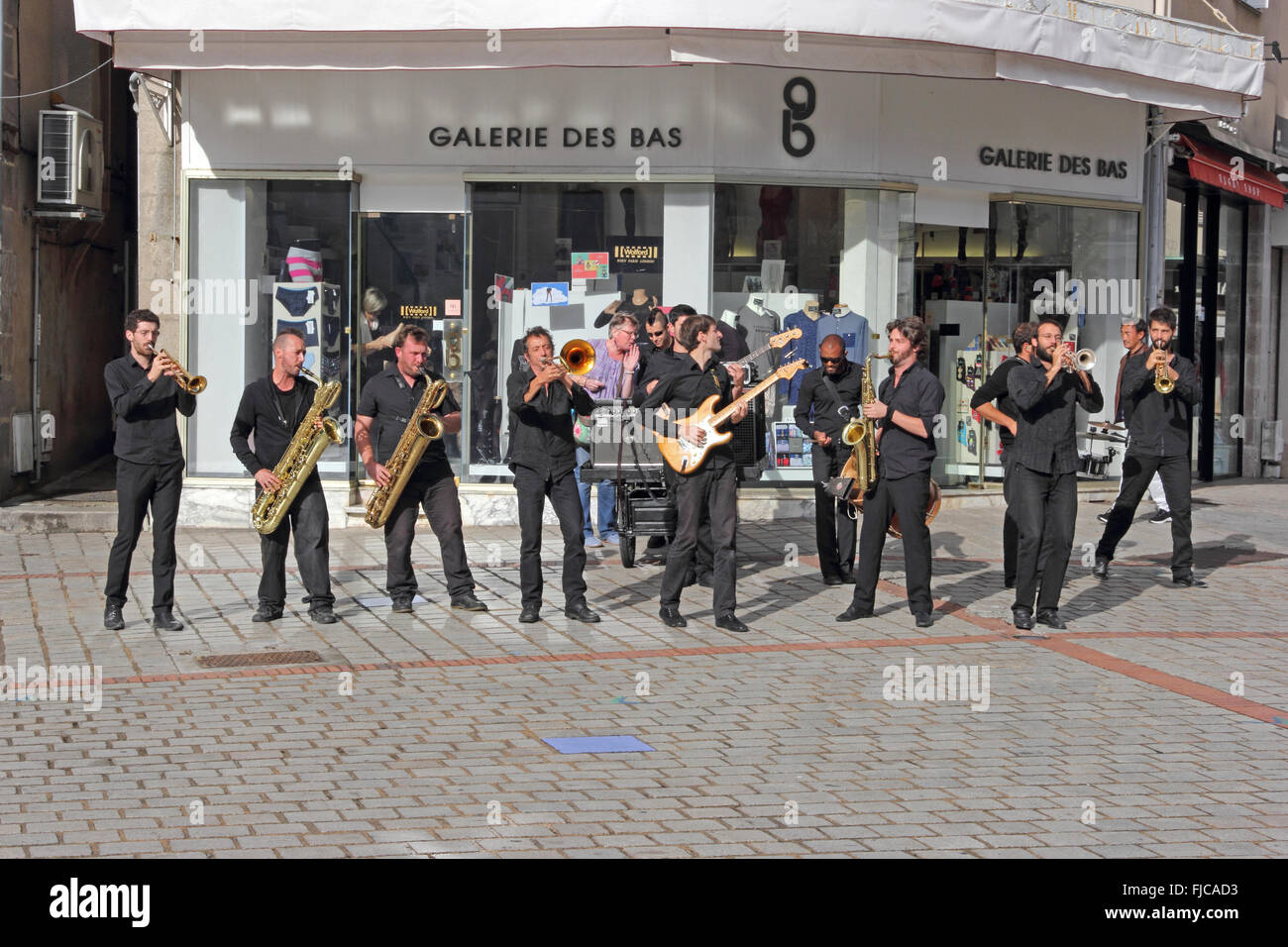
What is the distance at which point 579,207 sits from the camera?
583 inches

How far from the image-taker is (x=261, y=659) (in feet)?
29.2

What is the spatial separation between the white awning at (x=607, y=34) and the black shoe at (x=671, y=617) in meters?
5.30

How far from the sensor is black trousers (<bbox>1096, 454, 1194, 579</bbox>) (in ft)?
38.6

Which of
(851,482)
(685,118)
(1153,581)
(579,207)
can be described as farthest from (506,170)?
(1153,581)

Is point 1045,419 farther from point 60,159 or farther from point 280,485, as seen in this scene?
point 60,159

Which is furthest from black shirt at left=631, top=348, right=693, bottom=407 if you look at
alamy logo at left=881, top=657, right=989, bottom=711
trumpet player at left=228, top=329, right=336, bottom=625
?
alamy logo at left=881, top=657, right=989, bottom=711

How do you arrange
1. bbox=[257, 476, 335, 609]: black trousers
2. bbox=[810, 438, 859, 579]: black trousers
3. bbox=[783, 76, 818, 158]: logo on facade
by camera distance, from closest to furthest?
bbox=[257, 476, 335, 609]: black trousers < bbox=[810, 438, 859, 579]: black trousers < bbox=[783, 76, 818, 158]: logo on facade

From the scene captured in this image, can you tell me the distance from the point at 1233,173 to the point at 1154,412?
7.98m

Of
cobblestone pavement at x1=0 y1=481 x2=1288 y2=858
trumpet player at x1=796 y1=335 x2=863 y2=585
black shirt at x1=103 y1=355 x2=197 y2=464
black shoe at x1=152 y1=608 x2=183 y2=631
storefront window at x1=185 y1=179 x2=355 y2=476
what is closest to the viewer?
cobblestone pavement at x1=0 y1=481 x2=1288 y2=858

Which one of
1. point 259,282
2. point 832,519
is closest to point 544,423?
point 832,519

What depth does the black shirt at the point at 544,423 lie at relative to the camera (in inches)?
396

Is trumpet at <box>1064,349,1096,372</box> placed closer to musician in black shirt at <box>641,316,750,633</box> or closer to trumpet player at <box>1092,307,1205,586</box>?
trumpet player at <box>1092,307,1205,586</box>

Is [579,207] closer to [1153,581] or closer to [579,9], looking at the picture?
[579,9]

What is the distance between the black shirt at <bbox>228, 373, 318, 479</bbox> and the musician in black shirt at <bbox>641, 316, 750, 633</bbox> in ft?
7.40
